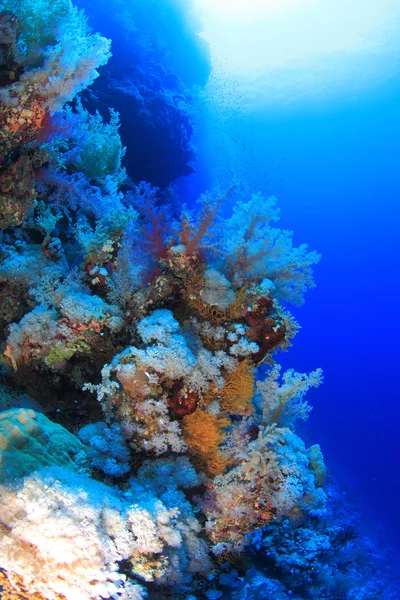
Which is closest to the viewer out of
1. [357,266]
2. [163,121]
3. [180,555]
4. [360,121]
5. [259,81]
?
[180,555]

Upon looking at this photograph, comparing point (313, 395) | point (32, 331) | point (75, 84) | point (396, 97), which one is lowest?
point (32, 331)

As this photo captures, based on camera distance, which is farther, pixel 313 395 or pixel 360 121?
pixel 360 121

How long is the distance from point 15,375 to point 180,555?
3013 mm

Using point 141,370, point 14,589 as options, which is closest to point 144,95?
point 141,370

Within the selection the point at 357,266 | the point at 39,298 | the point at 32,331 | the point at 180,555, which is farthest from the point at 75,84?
the point at 357,266

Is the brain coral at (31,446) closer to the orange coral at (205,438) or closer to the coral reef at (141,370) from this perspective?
the coral reef at (141,370)

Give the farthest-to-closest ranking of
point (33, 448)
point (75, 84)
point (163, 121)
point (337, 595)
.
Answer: point (163, 121) < point (337, 595) < point (75, 84) < point (33, 448)

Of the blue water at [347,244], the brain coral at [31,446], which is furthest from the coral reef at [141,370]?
the blue water at [347,244]

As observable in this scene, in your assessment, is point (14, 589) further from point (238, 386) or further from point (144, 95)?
point (144, 95)

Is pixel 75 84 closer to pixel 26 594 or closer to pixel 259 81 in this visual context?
pixel 26 594

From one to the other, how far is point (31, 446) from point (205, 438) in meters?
2.04

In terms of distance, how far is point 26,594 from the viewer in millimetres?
2781

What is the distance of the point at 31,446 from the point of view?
10.5 ft

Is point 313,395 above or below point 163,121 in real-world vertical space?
above
